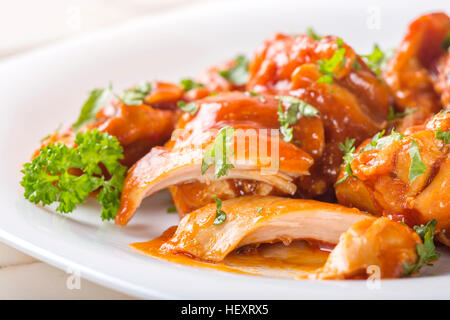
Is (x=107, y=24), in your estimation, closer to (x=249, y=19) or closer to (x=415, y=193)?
(x=249, y=19)

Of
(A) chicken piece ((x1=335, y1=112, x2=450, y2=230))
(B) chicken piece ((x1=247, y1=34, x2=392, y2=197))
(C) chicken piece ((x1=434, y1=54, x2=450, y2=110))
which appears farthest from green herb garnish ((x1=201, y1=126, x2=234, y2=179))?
(C) chicken piece ((x1=434, y1=54, x2=450, y2=110))

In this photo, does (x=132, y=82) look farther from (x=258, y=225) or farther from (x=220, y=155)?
(x=258, y=225)

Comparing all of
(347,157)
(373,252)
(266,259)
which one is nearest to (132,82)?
(347,157)

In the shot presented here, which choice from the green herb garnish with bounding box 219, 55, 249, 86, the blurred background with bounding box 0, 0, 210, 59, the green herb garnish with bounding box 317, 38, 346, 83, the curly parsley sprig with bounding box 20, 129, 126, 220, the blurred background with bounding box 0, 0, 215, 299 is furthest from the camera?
the blurred background with bounding box 0, 0, 210, 59

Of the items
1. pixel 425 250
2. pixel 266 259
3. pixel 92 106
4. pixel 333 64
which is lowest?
pixel 266 259

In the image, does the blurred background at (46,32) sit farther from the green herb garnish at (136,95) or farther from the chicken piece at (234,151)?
the green herb garnish at (136,95)

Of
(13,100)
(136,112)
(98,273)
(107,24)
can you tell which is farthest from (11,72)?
(98,273)

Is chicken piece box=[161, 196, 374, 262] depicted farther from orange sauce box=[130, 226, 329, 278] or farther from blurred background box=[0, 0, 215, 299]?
blurred background box=[0, 0, 215, 299]

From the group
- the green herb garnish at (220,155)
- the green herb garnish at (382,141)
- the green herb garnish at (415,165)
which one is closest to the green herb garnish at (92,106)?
the green herb garnish at (220,155)
